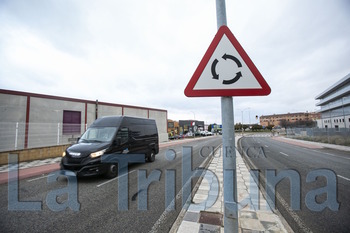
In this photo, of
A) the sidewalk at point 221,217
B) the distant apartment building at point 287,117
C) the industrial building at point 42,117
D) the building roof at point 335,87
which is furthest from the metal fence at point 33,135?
the distant apartment building at point 287,117

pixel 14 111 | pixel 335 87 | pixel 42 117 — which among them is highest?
pixel 335 87

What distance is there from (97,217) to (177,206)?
1702 millimetres

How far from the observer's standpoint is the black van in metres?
5.50

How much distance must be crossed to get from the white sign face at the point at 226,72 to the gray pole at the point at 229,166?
17 centimetres

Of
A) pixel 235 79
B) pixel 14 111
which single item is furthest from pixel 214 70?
pixel 14 111

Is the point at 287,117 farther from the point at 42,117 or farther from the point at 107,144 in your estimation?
the point at 107,144

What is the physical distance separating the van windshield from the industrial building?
4467 mm

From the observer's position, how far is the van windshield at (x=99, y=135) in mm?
6547

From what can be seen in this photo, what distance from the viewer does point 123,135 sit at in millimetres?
7223

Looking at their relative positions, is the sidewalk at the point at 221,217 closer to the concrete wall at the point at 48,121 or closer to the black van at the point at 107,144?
the black van at the point at 107,144

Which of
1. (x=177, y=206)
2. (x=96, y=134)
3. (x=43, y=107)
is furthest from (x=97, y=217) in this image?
(x=43, y=107)

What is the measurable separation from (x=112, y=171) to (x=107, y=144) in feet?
3.50

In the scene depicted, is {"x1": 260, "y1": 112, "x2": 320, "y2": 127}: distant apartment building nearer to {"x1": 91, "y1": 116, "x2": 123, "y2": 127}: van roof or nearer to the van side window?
the van side window

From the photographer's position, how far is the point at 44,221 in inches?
123
